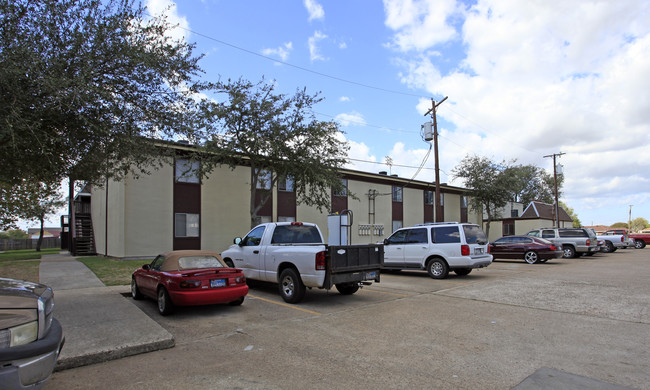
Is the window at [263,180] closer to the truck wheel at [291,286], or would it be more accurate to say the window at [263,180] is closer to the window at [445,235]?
the window at [445,235]

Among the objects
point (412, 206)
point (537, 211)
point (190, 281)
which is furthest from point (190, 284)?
point (537, 211)

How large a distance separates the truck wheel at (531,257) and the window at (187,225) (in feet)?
58.3

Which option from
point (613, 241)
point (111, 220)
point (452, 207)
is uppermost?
point (452, 207)

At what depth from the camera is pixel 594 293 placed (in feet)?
32.4

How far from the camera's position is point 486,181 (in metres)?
34.4

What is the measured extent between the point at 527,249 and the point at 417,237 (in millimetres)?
8977

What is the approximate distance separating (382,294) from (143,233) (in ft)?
48.4

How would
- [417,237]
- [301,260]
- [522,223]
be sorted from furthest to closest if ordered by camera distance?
1. [522,223]
2. [417,237]
3. [301,260]

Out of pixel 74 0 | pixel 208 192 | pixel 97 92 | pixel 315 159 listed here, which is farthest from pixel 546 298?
pixel 208 192

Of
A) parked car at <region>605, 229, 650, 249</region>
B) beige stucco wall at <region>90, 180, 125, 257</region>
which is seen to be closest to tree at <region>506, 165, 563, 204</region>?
parked car at <region>605, 229, 650, 249</region>

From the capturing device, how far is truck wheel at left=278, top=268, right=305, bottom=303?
341 inches

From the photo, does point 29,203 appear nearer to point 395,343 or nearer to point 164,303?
point 164,303

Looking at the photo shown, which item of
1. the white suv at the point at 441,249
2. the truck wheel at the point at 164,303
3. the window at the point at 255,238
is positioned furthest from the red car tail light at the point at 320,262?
the white suv at the point at 441,249

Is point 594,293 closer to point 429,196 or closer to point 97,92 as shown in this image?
point 97,92
